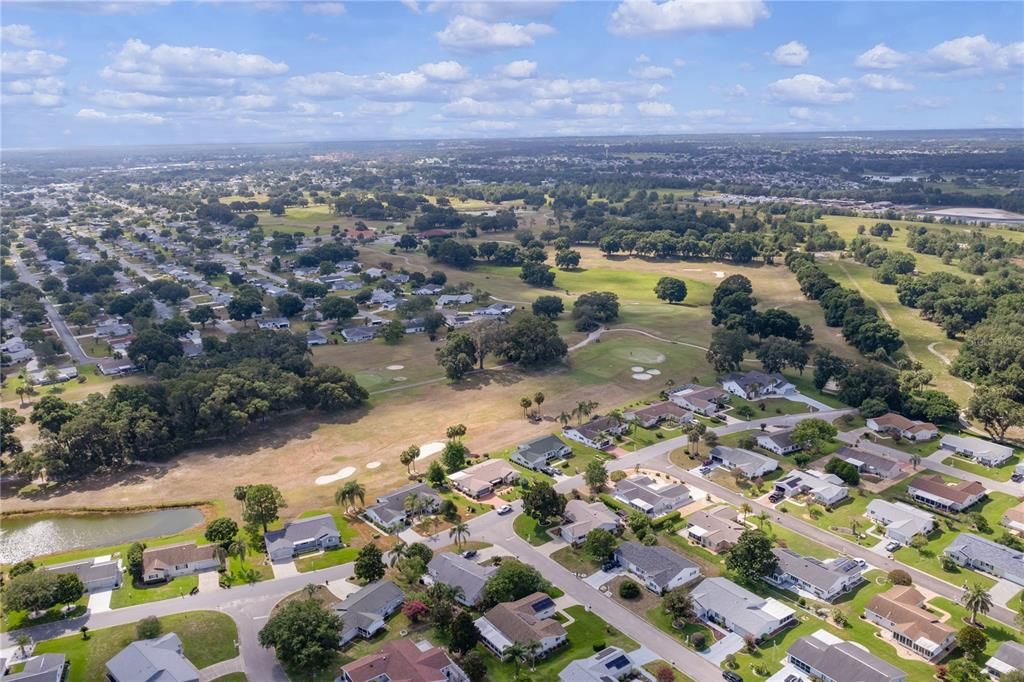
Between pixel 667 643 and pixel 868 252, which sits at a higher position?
pixel 868 252

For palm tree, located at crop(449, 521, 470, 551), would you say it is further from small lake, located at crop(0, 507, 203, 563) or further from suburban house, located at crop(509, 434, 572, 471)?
small lake, located at crop(0, 507, 203, 563)

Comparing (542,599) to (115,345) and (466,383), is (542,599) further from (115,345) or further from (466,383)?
(115,345)

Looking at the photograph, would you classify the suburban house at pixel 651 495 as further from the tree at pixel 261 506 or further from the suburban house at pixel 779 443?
the tree at pixel 261 506

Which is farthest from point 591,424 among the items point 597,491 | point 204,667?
point 204,667

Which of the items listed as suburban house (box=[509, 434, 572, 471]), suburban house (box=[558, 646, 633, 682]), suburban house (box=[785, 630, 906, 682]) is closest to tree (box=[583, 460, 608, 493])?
suburban house (box=[509, 434, 572, 471])

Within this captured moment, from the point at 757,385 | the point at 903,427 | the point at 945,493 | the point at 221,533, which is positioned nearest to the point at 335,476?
the point at 221,533

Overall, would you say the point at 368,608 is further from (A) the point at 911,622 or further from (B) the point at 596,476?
(A) the point at 911,622
